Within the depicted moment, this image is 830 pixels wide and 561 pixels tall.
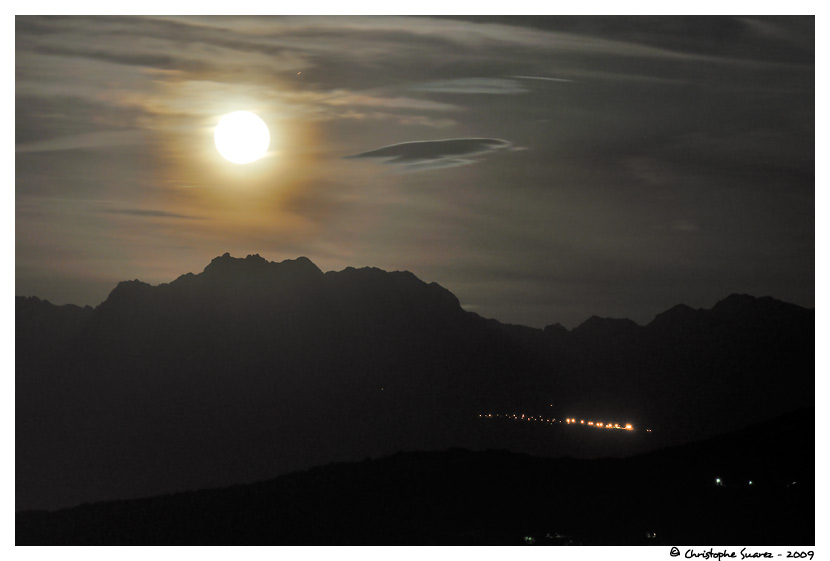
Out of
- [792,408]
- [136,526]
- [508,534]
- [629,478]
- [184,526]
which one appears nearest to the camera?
[508,534]

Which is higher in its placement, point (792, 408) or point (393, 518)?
point (792, 408)

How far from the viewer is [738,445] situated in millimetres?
154000

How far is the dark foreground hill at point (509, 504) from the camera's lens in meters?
89.0

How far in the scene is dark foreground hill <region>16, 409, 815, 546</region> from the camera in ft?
292

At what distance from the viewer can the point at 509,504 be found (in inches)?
4119
